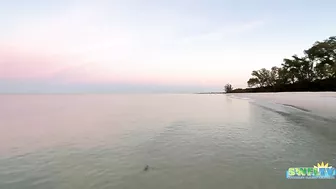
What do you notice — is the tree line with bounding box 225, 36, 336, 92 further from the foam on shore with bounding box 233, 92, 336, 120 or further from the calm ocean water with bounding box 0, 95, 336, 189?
the calm ocean water with bounding box 0, 95, 336, 189

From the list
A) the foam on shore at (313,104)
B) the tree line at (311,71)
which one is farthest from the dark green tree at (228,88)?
the foam on shore at (313,104)

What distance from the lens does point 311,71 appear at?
70.6 meters

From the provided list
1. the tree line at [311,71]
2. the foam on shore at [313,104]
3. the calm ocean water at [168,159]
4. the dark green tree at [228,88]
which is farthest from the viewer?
the dark green tree at [228,88]

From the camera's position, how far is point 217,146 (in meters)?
9.19

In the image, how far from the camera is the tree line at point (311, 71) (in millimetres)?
58409

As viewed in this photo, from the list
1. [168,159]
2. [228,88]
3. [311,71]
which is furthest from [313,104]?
[228,88]

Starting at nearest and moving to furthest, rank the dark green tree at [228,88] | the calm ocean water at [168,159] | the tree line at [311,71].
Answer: the calm ocean water at [168,159]
the tree line at [311,71]
the dark green tree at [228,88]

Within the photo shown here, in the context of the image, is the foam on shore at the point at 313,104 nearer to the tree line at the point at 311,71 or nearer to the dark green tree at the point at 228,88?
the tree line at the point at 311,71

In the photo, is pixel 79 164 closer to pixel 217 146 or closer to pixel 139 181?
pixel 139 181

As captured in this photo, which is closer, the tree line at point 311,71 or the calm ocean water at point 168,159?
the calm ocean water at point 168,159

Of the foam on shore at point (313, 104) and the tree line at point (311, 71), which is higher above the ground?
the tree line at point (311, 71)

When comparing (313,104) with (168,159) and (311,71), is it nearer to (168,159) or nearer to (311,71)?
(168,159)

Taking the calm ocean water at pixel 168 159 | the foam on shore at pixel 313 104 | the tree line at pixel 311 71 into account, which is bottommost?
the calm ocean water at pixel 168 159

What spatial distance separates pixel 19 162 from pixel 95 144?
298 centimetres
